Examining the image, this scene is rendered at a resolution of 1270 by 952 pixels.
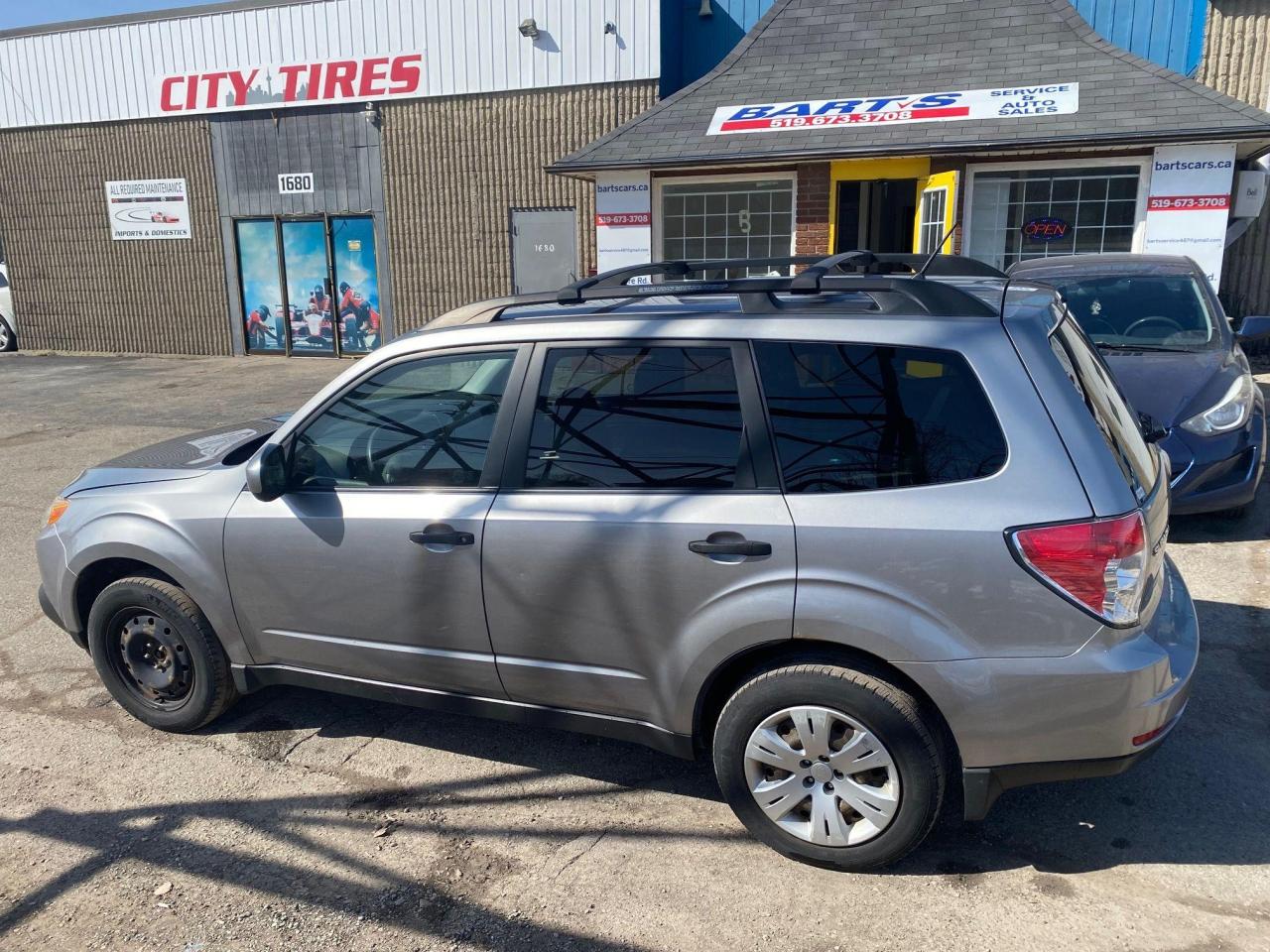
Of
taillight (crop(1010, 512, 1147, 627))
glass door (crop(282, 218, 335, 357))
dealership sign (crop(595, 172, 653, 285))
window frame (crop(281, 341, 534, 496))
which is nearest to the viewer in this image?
taillight (crop(1010, 512, 1147, 627))

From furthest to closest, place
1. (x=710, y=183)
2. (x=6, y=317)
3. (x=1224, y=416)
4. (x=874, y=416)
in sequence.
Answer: (x=6, y=317) → (x=710, y=183) → (x=1224, y=416) → (x=874, y=416)

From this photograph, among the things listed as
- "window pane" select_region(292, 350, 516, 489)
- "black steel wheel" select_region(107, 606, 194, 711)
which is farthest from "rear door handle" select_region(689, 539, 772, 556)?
"black steel wheel" select_region(107, 606, 194, 711)

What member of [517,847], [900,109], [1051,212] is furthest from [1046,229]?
[517,847]

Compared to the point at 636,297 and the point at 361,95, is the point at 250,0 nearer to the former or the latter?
the point at 361,95

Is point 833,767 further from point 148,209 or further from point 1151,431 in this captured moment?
point 148,209

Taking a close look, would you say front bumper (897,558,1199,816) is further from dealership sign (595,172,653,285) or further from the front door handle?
dealership sign (595,172,653,285)

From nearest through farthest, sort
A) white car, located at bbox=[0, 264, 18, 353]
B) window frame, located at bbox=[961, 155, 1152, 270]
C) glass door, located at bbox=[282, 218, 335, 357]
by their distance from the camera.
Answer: window frame, located at bbox=[961, 155, 1152, 270]
glass door, located at bbox=[282, 218, 335, 357]
white car, located at bbox=[0, 264, 18, 353]

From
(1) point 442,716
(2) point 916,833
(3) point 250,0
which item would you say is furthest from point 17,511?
(3) point 250,0

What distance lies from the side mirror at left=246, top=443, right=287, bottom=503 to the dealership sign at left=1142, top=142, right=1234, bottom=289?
32.1 ft

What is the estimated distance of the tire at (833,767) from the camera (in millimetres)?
2943

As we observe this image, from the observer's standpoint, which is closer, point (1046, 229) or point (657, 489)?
point (657, 489)

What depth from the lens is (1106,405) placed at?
10.6 ft

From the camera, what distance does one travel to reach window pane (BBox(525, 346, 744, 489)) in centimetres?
318

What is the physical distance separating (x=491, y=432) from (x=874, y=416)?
133 cm
